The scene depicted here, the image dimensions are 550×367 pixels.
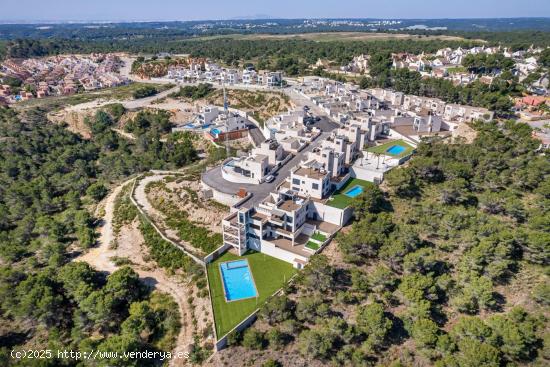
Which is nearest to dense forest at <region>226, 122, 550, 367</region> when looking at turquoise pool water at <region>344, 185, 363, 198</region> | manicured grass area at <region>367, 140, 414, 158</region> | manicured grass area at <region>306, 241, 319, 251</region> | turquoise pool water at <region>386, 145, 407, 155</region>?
manicured grass area at <region>306, 241, 319, 251</region>

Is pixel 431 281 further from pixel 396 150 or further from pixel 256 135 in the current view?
pixel 256 135

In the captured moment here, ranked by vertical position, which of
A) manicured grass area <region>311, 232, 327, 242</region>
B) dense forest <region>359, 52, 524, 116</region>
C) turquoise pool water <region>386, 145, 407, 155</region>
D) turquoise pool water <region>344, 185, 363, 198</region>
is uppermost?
dense forest <region>359, 52, 524, 116</region>

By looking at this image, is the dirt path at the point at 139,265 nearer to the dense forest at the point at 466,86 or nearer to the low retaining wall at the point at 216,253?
the low retaining wall at the point at 216,253

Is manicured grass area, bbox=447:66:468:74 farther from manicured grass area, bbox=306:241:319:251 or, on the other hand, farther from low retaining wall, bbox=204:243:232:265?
low retaining wall, bbox=204:243:232:265

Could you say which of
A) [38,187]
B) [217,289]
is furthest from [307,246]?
[38,187]

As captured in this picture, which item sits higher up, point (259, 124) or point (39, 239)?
point (259, 124)

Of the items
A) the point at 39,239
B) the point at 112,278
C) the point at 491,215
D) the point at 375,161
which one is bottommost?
the point at 39,239

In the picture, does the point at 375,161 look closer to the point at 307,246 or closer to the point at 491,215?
the point at 491,215
